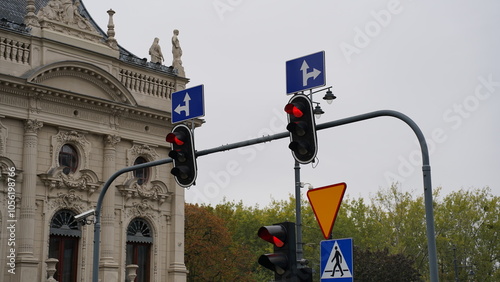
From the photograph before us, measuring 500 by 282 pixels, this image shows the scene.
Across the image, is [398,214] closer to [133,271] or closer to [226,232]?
[226,232]

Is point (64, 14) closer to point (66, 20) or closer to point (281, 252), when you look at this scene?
point (66, 20)

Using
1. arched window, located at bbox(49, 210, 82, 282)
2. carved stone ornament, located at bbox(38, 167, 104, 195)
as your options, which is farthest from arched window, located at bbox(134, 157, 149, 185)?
arched window, located at bbox(49, 210, 82, 282)

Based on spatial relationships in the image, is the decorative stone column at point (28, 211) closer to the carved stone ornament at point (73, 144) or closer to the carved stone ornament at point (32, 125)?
the carved stone ornament at point (32, 125)

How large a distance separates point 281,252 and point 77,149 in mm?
25665

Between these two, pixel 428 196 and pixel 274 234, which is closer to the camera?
pixel 274 234

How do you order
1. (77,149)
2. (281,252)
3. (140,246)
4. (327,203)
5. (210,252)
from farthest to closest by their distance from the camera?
(210,252) < (140,246) < (77,149) < (327,203) < (281,252)

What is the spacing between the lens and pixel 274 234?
1137 cm

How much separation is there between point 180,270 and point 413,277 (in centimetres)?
2062

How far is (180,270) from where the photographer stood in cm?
3875

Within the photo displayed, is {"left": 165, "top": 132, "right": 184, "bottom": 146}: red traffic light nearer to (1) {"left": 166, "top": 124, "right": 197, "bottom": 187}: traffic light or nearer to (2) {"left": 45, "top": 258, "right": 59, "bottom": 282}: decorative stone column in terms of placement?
(1) {"left": 166, "top": 124, "right": 197, "bottom": 187}: traffic light

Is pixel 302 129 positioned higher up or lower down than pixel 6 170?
lower down

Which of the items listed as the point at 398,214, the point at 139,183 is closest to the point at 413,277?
the point at 398,214

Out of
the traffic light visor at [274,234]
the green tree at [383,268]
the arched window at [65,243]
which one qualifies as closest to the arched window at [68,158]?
the arched window at [65,243]

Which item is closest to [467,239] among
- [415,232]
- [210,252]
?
[415,232]
